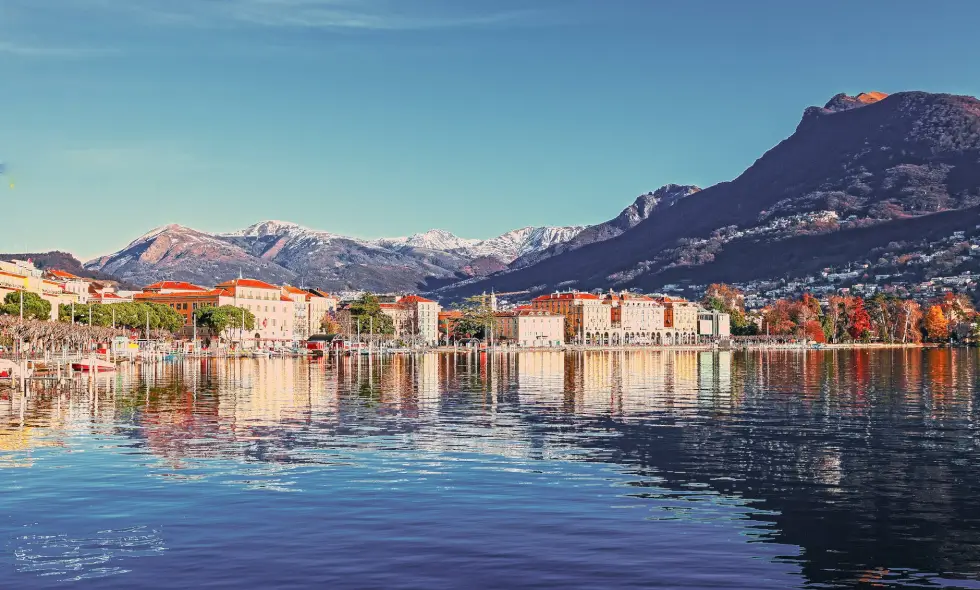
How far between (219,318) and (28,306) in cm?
6119

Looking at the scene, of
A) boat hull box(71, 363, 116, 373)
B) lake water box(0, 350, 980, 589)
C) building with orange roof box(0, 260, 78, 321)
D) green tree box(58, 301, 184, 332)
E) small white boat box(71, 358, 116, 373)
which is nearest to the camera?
lake water box(0, 350, 980, 589)

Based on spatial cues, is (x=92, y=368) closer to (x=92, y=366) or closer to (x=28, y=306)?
(x=92, y=366)

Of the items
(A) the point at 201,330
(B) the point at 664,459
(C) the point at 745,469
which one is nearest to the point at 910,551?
(C) the point at 745,469

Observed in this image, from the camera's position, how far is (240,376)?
92.9 m

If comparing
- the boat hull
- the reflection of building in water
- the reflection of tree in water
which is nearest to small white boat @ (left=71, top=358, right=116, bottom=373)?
the boat hull

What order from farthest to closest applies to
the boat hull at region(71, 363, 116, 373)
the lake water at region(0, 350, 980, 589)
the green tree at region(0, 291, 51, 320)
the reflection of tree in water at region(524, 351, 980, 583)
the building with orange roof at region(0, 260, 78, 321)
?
the building with orange roof at region(0, 260, 78, 321) < the green tree at region(0, 291, 51, 320) < the boat hull at region(71, 363, 116, 373) < the reflection of tree in water at region(524, 351, 980, 583) < the lake water at region(0, 350, 980, 589)

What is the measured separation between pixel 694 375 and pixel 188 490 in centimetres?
7703

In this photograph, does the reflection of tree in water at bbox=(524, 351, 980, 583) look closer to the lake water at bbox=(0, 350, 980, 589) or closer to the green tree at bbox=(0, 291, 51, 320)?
the lake water at bbox=(0, 350, 980, 589)

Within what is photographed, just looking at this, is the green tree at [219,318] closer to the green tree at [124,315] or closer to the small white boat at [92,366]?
the green tree at [124,315]

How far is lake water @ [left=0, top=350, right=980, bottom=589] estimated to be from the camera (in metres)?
19.7

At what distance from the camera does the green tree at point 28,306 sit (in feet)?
409

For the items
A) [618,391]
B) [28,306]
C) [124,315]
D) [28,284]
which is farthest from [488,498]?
[28,284]

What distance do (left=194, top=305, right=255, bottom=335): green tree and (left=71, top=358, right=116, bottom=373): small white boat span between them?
8413 centimetres

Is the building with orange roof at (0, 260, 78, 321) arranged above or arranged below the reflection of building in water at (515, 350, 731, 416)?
above
